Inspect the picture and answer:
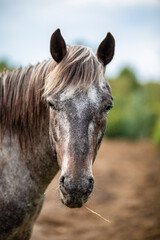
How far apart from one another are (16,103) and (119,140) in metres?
17.4

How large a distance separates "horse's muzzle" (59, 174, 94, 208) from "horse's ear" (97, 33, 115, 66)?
1.41 meters

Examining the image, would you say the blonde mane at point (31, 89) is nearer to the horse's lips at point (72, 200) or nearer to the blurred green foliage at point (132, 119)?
the horse's lips at point (72, 200)

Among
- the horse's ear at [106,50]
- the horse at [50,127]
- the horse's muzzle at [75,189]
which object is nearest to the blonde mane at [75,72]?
the horse at [50,127]

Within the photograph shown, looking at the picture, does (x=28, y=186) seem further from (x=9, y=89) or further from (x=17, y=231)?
(x=9, y=89)

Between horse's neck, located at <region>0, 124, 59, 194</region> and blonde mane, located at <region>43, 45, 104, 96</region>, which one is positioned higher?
blonde mane, located at <region>43, 45, 104, 96</region>

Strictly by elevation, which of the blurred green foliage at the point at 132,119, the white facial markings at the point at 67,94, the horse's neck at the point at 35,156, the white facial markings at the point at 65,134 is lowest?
the blurred green foliage at the point at 132,119

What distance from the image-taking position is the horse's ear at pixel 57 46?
2857 millimetres

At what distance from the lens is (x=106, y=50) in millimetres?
3057

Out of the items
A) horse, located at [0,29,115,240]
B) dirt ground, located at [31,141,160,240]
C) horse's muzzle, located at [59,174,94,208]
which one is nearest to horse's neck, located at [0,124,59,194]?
horse, located at [0,29,115,240]

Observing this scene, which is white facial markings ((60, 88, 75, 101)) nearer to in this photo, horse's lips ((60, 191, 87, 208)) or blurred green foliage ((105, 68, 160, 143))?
horse's lips ((60, 191, 87, 208))

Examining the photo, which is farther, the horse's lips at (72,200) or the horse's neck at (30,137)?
the horse's neck at (30,137)

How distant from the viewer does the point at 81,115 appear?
8.20 ft

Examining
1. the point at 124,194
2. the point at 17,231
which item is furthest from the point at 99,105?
the point at 124,194

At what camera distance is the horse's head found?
2352mm
